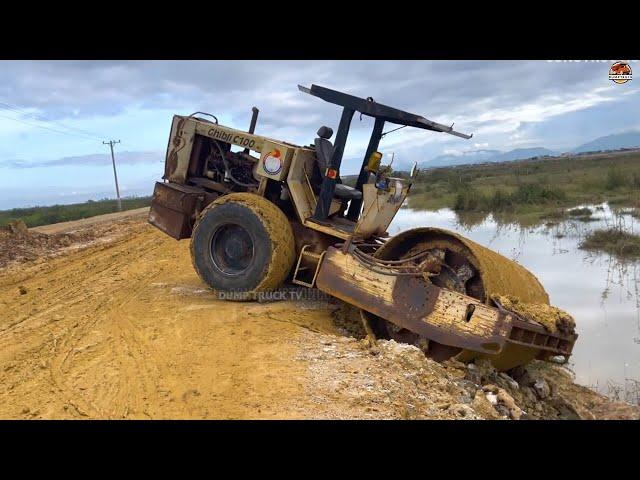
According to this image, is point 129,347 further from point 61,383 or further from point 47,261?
point 47,261

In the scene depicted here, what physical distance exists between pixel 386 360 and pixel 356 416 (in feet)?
3.52

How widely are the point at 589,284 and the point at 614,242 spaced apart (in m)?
2.99

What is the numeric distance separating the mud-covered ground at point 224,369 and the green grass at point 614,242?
6035mm

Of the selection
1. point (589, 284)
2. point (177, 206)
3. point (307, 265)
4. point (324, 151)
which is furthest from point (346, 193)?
point (589, 284)

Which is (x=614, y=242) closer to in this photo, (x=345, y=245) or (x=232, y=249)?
(x=345, y=245)

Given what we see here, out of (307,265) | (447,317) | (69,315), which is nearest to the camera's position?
(447,317)

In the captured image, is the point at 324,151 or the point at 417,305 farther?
the point at 324,151

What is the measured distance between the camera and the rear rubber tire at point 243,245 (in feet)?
21.5

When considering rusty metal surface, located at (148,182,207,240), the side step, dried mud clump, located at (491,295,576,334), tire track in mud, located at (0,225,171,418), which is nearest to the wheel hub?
the side step

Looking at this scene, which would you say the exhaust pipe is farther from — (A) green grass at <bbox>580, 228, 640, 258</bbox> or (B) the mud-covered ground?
(A) green grass at <bbox>580, 228, 640, 258</bbox>

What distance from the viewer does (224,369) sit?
4551 millimetres

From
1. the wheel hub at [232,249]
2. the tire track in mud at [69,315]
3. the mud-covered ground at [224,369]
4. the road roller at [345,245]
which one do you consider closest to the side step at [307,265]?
the road roller at [345,245]

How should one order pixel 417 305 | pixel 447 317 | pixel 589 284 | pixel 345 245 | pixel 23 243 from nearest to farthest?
pixel 447 317 < pixel 417 305 < pixel 345 245 < pixel 589 284 < pixel 23 243

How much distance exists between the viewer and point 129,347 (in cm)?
520
